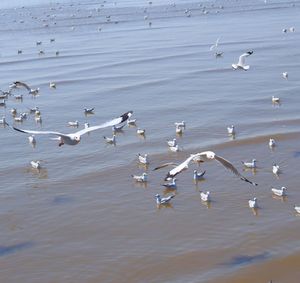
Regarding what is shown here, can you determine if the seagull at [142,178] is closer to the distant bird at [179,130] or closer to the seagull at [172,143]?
the seagull at [172,143]

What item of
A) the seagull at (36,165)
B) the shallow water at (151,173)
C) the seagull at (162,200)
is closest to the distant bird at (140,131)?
the shallow water at (151,173)

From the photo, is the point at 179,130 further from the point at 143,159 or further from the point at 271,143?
the point at 271,143

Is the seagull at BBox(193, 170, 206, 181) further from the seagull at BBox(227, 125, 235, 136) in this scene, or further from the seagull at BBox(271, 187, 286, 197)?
the seagull at BBox(227, 125, 235, 136)

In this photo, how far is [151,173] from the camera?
1942 cm

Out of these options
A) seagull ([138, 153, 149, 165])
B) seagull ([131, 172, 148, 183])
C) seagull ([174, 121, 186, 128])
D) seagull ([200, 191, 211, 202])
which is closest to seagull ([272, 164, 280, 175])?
seagull ([200, 191, 211, 202])

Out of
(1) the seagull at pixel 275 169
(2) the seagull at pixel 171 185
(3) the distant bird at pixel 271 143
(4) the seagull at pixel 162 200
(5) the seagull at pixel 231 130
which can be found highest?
(5) the seagull at pixel 231 130

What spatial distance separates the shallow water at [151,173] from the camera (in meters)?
14.3

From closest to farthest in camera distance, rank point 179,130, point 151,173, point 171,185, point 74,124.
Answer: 1. point 171,185
2. point 151,173
3. point 179,130
4. point 74,124

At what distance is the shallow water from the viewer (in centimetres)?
1434

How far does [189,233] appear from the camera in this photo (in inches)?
607

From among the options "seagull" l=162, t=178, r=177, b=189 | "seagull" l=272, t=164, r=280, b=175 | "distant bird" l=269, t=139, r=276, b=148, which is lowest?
"seagull" l=162, t=178, r=177, b=189

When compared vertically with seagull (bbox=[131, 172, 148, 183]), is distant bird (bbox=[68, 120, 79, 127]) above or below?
above

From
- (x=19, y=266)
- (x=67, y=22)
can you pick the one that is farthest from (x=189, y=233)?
(x=67, y=22)

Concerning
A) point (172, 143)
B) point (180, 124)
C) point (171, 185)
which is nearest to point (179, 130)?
point (180, 124)
